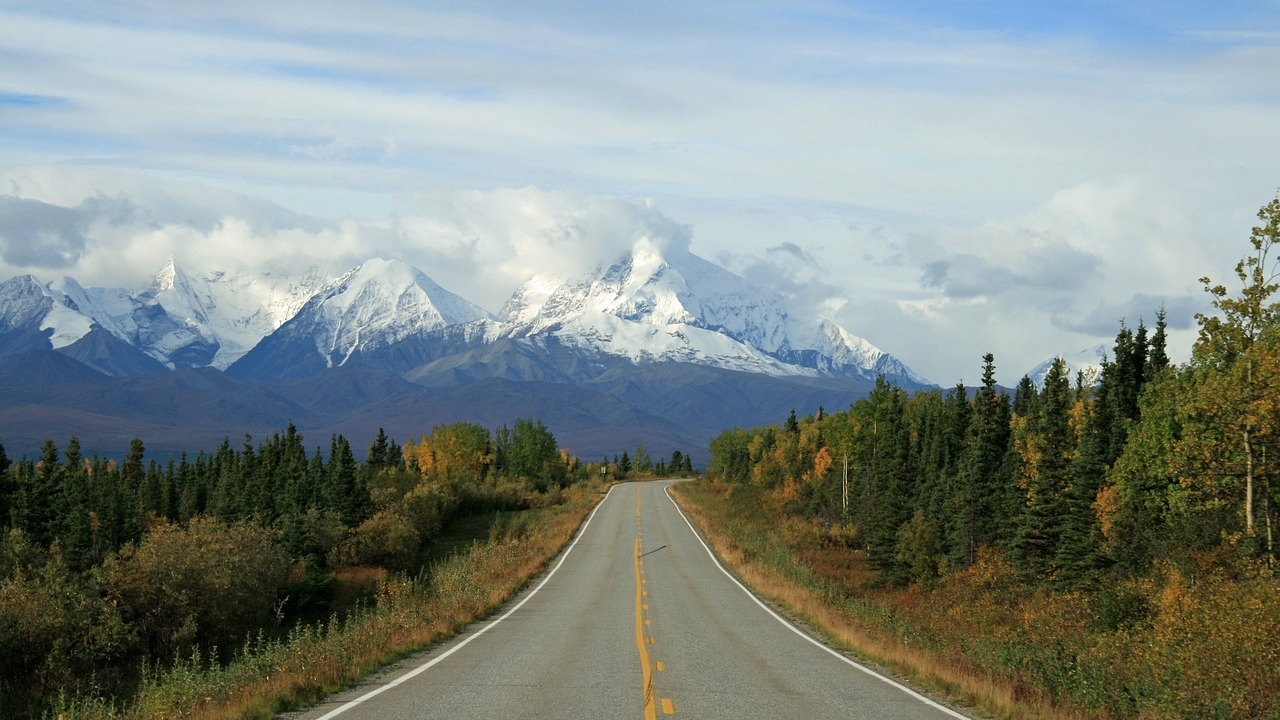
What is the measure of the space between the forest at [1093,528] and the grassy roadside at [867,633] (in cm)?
29

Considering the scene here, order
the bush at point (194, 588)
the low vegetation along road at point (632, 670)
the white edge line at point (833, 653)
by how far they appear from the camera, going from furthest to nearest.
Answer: the bush at point (194, 588), the white edge line at point (833, 653), the low vegetation along road at point (632, 670)

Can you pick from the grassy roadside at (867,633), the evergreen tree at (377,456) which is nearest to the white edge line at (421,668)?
the grassy roadside at (867,633)

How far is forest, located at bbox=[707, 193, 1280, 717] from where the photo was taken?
58.0 ft

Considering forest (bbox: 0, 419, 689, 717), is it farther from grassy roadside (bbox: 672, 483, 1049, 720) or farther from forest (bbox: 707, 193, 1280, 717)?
forest (bbox: 707, 193, 1280, 717)

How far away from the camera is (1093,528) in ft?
168

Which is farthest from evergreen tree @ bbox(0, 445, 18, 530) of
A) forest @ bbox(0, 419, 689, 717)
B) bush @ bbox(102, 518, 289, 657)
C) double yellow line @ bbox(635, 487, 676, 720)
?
double yellow line @ bbox(635, 487, 676, 720)

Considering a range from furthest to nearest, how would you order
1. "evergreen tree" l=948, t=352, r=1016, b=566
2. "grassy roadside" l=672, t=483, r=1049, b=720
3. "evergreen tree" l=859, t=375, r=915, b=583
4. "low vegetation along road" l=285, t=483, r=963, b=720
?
"evergreen tree" l=859, t=375, r=915, b=583, "evergreen tree" l=948, t=352, r=1016, b=566, "grassy roadside" l=672, t=483, r=1049, b=720, "low vegetation along road" l=285, t=483, r=963, b=720

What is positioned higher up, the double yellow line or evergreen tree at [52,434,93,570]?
the double yellow line

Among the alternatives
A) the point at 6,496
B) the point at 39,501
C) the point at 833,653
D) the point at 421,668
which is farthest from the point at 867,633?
the point at 39,501

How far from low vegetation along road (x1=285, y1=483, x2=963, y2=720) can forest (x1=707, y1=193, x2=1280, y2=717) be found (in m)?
2.64

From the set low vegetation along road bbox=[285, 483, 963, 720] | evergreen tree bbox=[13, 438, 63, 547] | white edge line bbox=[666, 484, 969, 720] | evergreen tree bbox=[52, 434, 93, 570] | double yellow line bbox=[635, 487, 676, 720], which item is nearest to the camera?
double yellow line bbox=[635, 487, 676, 720]

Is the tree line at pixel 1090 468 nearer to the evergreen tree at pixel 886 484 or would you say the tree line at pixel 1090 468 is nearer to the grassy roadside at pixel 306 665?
the evergreen tree at pixel 886 484

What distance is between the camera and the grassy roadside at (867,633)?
52.6 feet

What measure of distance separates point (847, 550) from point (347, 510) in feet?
117
